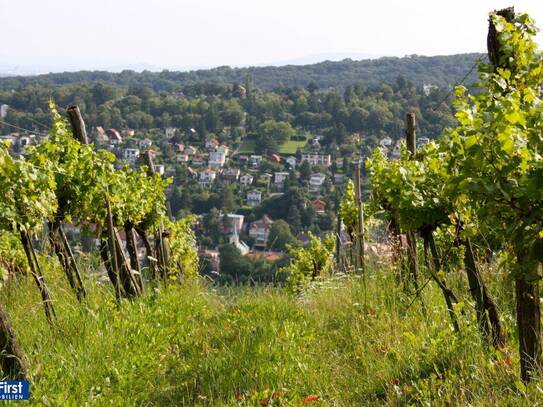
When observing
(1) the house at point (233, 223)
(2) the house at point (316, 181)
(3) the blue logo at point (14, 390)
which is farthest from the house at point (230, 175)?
(3) the blue logo at point (14, 390)

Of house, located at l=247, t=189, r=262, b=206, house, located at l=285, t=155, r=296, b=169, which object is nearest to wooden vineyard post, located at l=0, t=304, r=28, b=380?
house, located at l=247, t=189, r=262, b=206

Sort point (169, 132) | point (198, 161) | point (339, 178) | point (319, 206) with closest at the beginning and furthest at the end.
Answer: point (319, 206)
point (339, 178)
point (198, 161)
point (169, 132)

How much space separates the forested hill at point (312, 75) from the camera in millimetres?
104125

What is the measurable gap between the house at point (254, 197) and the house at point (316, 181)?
554 cm

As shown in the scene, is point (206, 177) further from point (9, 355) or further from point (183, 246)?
point (9, 355)

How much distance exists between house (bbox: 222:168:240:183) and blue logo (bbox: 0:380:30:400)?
6352 centimetres

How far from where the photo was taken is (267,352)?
4.61m

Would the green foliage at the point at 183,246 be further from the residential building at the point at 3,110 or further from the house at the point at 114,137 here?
the house at the point at 114,137

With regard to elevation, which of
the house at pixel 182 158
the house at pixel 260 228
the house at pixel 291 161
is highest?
the house at pixel 182 158

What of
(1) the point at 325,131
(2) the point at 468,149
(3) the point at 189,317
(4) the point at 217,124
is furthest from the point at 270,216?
(2) the point at 468,149

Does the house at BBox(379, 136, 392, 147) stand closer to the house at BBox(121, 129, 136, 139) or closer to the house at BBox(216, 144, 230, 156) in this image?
the house at BBox(216, 144, 230, 156)

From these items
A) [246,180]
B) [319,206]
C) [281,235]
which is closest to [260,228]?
[319,206]

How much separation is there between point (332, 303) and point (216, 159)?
221ft

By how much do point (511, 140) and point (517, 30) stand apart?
1.27 metres
